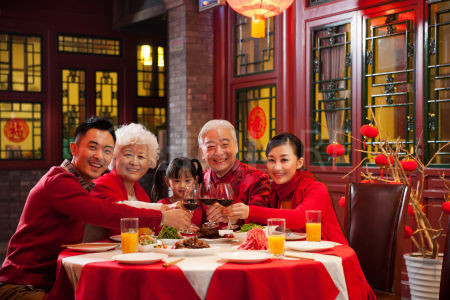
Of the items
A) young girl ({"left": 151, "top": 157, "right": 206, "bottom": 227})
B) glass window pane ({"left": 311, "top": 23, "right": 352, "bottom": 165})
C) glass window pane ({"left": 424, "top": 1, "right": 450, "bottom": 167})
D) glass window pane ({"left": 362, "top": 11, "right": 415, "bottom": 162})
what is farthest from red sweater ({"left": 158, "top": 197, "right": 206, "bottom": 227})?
glass window pane ({"left": 311, "top": 23, "right": 352, "bottom": 165})

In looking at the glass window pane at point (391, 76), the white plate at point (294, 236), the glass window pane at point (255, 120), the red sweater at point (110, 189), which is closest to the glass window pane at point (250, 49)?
the glass window pane at point (255, 120)

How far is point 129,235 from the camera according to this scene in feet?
7.42

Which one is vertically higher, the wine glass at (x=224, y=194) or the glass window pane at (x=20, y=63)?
the glass window pane at (x=20, y=63)

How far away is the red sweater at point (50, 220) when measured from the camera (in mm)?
2547

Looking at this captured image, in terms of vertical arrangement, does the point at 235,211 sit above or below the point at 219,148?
below

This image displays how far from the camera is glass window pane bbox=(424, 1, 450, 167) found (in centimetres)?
470

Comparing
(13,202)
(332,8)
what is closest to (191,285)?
(332,8)

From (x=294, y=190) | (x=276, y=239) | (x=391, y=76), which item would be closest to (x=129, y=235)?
(x=276, y=239)

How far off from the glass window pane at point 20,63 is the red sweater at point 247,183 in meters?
5.69

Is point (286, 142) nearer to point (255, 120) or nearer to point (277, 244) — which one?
point (277, 244)

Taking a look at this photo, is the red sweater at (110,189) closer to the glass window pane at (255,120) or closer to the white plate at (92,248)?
the white plate at (92,248)

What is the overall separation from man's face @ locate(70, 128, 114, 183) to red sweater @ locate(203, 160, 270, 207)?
33.8 inches

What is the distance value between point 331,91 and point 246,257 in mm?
3917

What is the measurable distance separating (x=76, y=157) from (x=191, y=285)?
1.17m
